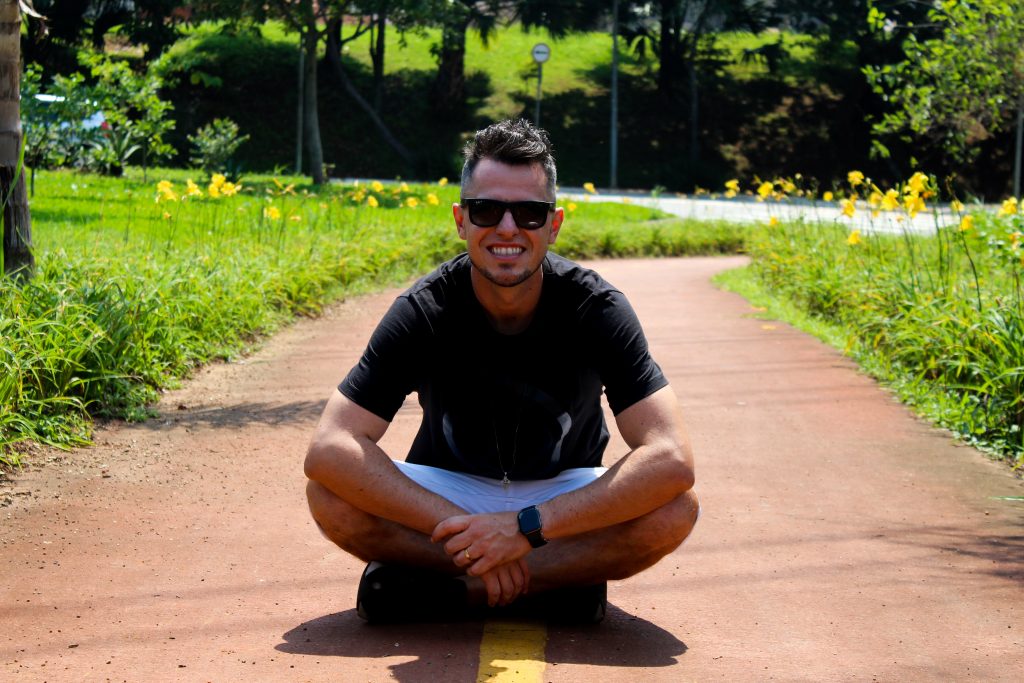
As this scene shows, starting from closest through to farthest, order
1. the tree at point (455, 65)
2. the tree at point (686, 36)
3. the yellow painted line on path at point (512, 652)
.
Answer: the yellow painted line on path at point (512, 652)
the tree at point (455, 65)
the tree at point (686, 36)

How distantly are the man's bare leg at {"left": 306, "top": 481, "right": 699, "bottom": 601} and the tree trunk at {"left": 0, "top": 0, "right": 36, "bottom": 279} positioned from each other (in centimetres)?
376

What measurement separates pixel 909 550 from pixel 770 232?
1085 centimetres

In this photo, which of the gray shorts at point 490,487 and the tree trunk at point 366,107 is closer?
the gray shorts at point 490,487

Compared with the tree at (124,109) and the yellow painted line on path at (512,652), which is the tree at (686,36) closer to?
the tree at (124,109)

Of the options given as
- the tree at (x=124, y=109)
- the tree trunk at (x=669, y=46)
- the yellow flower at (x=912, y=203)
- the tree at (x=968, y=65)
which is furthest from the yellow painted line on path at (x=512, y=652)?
the tree trunk at (x=669, y=46)

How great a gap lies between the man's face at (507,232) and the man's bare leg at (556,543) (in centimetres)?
77

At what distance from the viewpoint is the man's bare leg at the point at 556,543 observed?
388cm

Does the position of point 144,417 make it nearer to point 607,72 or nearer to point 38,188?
point 38,188

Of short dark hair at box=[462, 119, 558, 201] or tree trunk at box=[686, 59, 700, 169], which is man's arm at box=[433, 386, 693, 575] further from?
tree trunk at box=[686, 59, 700, 169]

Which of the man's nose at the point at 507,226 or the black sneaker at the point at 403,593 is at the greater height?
the man's nose at the point at 507,226

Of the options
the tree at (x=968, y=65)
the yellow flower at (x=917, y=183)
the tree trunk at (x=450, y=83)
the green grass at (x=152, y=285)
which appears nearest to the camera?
the green grass at (x=152, y=285)

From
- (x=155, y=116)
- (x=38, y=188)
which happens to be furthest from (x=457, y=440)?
(x=155, y=116)

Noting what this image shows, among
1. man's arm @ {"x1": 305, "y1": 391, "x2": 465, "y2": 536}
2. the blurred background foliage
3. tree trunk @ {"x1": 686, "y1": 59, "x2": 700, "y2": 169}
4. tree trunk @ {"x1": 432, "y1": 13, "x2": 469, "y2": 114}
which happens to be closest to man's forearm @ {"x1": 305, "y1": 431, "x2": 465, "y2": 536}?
man's arm @ {"x1": 305, "y1": 391, "x2": 465, "y2": 536}

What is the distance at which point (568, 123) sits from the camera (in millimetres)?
41312
